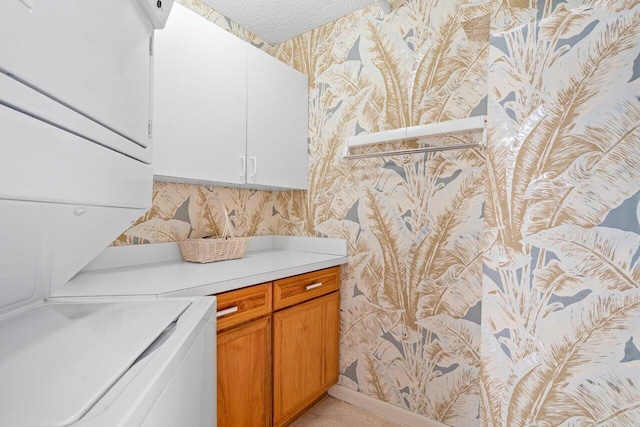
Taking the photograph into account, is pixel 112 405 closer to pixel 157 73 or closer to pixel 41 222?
pixel 41 222

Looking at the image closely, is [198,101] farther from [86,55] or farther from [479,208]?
[479,208]

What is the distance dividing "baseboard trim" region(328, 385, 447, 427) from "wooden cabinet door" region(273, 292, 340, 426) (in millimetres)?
122

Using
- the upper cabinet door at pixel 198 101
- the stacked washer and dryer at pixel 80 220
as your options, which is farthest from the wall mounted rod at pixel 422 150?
the stacked washer and dryer at pixel 80 220

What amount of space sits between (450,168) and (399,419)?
162cm

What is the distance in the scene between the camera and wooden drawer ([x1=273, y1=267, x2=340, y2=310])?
5.66ft

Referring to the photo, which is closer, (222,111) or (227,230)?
(222,111)

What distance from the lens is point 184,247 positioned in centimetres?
192

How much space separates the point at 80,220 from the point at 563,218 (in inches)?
54.2

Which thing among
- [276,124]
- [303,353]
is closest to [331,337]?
[303,353]

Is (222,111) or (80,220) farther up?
(222,111)

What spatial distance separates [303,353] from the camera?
192cm

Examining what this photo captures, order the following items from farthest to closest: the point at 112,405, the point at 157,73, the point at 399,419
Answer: the point at 399,419
the point at 157,73
the point at 112,405

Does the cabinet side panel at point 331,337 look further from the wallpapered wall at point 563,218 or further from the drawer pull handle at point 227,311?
the wallpapered wall at point 563,218

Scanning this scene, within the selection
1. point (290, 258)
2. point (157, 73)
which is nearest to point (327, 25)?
point (157, 73)
